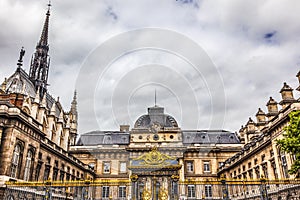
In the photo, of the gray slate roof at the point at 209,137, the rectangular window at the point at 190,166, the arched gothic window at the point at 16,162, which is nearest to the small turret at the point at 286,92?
the rectangular window at the point at 190,166

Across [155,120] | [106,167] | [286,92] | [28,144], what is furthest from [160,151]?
[28,144]

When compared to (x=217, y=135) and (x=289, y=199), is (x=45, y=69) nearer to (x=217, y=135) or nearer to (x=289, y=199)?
(x=217, y=135)

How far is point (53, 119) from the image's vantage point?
37.8m

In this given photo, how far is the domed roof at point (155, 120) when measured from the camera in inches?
1801

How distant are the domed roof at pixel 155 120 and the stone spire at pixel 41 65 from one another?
17852mm

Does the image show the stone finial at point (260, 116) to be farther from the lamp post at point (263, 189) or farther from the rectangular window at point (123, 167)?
the rectangular window at point (123, 167)

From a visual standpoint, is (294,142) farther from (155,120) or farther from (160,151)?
(155,120)

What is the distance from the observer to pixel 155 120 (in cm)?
4628

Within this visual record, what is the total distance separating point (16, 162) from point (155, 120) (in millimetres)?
28705

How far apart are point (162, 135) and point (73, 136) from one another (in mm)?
17544

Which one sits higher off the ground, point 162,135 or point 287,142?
point 162,135

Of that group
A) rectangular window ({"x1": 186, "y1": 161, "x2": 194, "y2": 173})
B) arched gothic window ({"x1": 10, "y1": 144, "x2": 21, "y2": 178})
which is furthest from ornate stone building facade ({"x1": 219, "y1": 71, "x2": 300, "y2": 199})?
arched gothic window ({"x1": 10, "y1": 144, "x2": 21, "y2": 178})

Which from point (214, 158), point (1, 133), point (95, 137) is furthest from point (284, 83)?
point (95, 137)

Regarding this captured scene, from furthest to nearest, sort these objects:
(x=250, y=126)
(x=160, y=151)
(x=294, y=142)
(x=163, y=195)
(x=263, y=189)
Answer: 1. (x=160, y=151)
2. (x=250, y=126)
3. (x=163, y=195)
4. (x=263, y=189)
5. (x=294, y=142)
